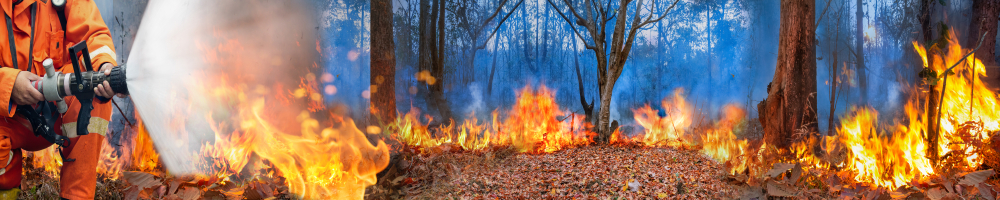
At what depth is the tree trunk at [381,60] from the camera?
5.86 metres

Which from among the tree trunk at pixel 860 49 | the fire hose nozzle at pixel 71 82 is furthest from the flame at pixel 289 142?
the tree trunk at pixel 860 49

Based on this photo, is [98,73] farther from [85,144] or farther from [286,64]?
[286,64]

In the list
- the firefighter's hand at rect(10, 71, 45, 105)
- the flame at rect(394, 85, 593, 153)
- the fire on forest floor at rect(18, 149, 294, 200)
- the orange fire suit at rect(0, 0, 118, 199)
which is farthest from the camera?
the flame at rect(394, 85, 593, 153)

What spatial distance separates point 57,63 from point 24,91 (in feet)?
1.80

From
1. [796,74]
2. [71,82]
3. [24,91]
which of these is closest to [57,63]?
[24,91]

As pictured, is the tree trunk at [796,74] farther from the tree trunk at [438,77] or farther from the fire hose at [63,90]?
the tree trunk at [438,77]

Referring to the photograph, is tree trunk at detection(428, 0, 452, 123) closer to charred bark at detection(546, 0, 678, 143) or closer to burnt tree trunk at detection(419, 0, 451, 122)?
burnt tree trunk at detection(419, 0, 451, 122)

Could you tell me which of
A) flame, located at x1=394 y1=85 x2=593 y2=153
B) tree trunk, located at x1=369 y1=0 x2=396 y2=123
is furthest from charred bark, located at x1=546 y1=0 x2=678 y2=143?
tree trunk, located at x1=369 y1=0 x2=396 y2=123

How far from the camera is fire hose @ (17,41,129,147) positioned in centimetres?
210

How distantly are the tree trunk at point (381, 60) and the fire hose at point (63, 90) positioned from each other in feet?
11.6

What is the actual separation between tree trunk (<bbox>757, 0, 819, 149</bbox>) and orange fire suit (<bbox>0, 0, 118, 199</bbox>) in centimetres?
670

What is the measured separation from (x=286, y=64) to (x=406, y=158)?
10.4 feet

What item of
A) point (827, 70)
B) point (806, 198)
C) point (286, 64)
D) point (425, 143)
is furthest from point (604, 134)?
point (827, 70)

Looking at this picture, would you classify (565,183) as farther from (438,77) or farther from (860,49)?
(860,49)
